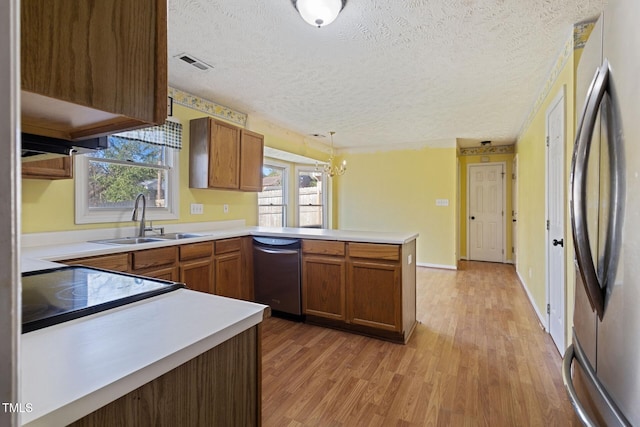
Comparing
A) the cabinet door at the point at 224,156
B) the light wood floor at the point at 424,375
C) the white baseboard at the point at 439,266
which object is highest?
the cabinet door at the point at 224,156

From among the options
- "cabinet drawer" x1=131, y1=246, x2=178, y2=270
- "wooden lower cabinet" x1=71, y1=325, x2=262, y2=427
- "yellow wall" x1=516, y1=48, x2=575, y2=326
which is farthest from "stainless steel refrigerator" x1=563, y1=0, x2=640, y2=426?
"cabinet drawer" x1=131, y1=246, x2=178, y2=270

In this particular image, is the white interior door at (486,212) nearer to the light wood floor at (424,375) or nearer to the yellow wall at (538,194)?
the yellow wall at (538,194)

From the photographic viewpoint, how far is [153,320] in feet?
2.53

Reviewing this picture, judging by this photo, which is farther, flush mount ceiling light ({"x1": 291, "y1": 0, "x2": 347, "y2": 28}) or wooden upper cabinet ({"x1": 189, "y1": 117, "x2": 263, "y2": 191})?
wooden upper cabinet ({"x1": 189, "y1": 117, "x2": 263, "y2": 191})

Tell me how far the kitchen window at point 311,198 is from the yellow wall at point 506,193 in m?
2.71

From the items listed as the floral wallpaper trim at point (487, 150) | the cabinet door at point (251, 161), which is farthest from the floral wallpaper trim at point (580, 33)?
the floral wallpaper trim at point (487, 150)

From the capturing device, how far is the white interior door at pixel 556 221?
7.59 feet

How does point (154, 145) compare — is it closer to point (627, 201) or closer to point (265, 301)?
point (265, 301)

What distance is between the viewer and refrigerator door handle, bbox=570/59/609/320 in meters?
0.77

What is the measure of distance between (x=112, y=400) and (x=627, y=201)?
105cm

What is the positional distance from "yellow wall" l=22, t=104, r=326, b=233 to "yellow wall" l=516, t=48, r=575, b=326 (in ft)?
10.4

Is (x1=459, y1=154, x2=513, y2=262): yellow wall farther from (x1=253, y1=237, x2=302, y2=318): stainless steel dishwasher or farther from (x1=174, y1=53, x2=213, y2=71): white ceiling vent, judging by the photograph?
(x1=174, y1=53, x2=213, y2=71): white ceiling vent

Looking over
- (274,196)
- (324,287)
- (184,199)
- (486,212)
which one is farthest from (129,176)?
(486,212)

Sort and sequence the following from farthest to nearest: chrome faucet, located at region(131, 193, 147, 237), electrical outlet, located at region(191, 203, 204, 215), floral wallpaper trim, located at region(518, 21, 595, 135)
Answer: electrical outlet, located at region(191, 203, 204, 215), chrome faucet, located at region(131, 193, 147, 237), floral wallpaper trim, located at region(518, 21, 595, 135)
